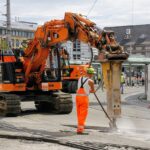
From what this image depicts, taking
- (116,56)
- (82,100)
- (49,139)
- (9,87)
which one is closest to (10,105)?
(9,87)

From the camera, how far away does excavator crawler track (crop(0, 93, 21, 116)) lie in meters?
18.2

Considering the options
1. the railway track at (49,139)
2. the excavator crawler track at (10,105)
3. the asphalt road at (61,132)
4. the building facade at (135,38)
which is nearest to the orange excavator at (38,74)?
the excavator crawler track at (10,105)

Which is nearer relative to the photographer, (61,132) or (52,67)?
(61,132)

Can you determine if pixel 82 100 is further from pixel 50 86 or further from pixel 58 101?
pixel 50 86

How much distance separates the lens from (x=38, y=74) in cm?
1986

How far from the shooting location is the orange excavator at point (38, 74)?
1838 cm

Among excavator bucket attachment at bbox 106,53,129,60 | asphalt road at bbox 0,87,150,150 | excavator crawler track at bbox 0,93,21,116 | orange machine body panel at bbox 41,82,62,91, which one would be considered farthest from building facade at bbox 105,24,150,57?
excavator bucket attachment at bbox 106,53,129,60

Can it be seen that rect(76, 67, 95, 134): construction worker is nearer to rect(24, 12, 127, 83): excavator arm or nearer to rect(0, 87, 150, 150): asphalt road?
rect(0, 87, 150, 150): asphalt road

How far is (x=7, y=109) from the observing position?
18156 mm

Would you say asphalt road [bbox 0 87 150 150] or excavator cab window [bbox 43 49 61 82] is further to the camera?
excavator cab window [bbox 43 49 61 82]

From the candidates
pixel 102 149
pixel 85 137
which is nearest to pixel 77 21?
pixel 85 137

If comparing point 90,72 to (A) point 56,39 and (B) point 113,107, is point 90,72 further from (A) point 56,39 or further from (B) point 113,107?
(A) point 56,39

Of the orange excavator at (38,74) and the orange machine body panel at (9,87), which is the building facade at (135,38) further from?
the orange machine body panel at (9,87)

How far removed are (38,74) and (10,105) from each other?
7.31 feet
